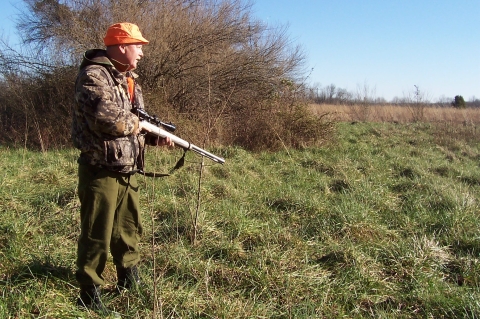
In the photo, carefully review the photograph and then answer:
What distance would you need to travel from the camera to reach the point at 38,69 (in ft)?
33.9

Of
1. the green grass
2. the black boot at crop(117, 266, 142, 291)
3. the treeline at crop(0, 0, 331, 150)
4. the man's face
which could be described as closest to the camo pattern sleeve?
the man's face

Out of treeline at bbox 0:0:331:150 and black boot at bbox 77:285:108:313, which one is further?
treeline at bbox 0:0:331:150

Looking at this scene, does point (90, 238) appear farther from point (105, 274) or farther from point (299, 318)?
point (299, 318)

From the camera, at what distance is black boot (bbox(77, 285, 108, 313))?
2.45 metres

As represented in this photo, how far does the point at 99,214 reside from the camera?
2.33 metres

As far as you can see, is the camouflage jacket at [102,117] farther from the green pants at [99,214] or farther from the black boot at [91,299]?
the black boot at [91,299]

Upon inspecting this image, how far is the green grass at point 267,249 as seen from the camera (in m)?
2.64

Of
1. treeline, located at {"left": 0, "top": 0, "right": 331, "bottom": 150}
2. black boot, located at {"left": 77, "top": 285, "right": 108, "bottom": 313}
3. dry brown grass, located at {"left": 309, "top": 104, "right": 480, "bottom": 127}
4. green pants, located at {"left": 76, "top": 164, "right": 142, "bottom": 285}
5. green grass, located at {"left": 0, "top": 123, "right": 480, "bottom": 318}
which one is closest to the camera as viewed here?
green pants, located at {"left": 76, "top": 164, "right": 142, "bottom": 285}

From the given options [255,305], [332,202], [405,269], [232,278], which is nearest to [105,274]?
[232,278]

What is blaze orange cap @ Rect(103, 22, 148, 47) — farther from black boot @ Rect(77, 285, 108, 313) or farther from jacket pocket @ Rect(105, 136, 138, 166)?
black boot @ Rect(77, 285, 108, 313)

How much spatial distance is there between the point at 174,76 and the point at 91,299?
9.16 metres

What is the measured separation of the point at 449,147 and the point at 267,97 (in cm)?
570

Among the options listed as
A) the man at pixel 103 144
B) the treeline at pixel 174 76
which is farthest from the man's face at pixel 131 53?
the treeline at pixel 174 76

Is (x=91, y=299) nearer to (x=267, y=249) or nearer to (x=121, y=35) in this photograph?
(x=267, y=249)
